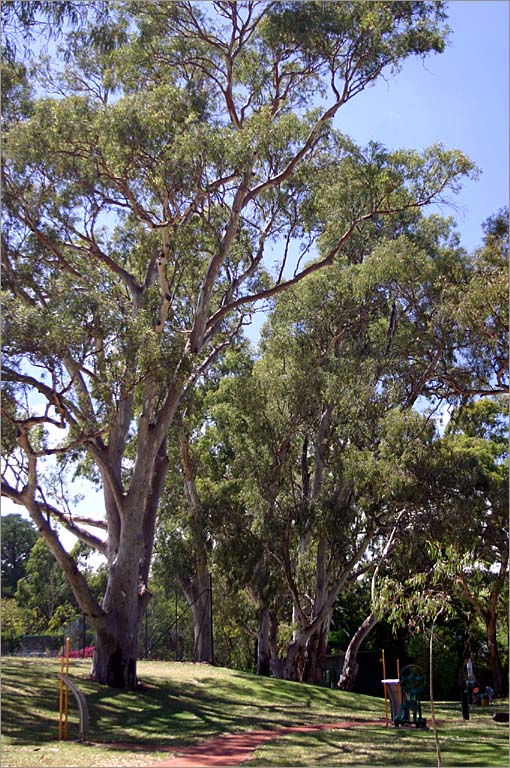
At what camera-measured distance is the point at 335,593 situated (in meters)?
23.9

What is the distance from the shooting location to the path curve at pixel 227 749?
942 centimetres

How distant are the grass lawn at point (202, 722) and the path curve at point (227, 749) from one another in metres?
0.22

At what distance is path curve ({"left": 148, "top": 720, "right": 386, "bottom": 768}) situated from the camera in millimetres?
9422

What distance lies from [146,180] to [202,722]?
1060cm

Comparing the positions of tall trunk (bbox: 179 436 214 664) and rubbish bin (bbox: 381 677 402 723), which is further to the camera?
tall trunk (bbox: 179 436 214 664)

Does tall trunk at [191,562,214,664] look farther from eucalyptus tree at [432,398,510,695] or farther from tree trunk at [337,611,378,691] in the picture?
eucalyptus tree at [432,398,510,695]

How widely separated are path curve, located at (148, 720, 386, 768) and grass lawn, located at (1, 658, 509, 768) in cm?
22

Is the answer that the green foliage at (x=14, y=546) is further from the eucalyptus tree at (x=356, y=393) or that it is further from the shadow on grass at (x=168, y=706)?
the shadow on grass at (x=168, y=706)

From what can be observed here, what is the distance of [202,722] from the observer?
1377cm

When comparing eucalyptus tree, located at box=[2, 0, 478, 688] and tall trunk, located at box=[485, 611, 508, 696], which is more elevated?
eucalyptus tree, located at box=[2, 0, 478, 688]

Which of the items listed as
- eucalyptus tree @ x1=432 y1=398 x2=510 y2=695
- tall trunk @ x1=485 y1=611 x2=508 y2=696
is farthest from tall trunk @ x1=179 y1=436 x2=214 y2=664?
tall trunk @ x1=485 y1=611 x2=508 y2=696

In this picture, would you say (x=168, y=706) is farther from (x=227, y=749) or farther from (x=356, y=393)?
(x=356, y=393)

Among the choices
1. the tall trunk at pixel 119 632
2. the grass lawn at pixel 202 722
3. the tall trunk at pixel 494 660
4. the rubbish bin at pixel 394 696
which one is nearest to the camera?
the grass lawn at pixel 202 722

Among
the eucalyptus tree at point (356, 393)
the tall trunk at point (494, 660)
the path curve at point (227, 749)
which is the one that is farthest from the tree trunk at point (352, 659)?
the path curve at point (227, 749)
